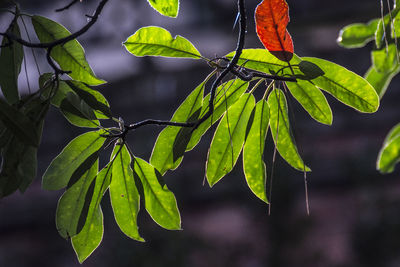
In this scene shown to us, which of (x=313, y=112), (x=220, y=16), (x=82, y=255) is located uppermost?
(x=313, y=112)

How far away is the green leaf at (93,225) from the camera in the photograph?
0.66 meters

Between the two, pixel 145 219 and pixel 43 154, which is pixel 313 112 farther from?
pixel 43 154

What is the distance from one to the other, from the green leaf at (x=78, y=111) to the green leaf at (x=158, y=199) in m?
0.09

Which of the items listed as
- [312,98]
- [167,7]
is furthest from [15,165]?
[312,98]

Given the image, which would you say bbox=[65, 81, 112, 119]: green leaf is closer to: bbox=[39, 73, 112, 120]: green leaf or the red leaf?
bbox=[39, 73, 112, 120]: green leaf

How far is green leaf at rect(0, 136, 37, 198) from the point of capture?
21.7 inches

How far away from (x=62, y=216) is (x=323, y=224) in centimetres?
452

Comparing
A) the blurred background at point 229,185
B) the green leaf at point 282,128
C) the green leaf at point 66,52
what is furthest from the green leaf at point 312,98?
the blurred background at point 229,185

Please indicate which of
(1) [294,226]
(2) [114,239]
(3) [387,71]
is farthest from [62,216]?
(1) [294,226]

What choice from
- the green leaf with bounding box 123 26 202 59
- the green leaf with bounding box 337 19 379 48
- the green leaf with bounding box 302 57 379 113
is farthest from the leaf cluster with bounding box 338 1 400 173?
the green leaf with bounding box 123 26 202 59

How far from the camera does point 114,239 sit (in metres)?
3.87

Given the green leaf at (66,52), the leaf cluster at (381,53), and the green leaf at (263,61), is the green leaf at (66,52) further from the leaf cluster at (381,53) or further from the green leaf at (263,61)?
the leaf cluster at (381,53)

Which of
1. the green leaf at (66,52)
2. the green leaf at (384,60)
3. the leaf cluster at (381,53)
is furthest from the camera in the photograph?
the green leaf at (384,60)

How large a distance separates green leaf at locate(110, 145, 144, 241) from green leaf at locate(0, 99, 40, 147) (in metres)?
0.15
